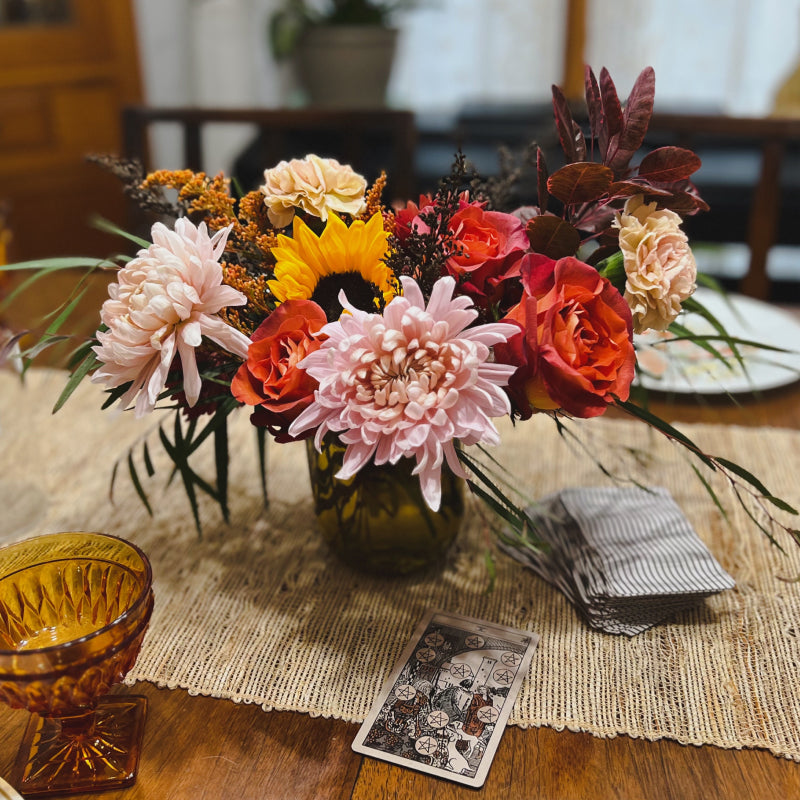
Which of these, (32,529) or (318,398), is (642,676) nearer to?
(318,398)

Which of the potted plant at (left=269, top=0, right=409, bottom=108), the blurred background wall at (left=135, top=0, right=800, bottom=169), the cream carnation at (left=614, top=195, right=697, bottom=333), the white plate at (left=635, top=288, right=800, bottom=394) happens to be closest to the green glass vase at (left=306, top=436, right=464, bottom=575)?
the cream carnation at (left=614, top=195, right=697, bottom=333)

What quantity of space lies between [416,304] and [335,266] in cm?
12

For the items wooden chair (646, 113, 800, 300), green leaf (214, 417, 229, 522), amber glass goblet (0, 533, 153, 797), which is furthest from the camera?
wooden chair (646, 113, 800, 300)

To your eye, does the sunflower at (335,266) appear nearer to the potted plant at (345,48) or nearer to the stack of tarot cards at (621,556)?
the stack of tarot cards at (621,556)

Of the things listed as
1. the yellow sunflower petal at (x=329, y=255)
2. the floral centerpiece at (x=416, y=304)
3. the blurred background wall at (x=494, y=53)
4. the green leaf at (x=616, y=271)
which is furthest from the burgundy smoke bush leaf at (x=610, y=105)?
the blurred background wall at (x=494, y=53)

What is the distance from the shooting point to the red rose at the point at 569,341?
596 millimetres

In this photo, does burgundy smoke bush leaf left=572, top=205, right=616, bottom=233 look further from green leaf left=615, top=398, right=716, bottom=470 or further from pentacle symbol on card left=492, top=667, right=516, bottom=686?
pentacle symbol on card left=492, top=667, right=516, bottom=686

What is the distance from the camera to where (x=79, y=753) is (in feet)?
1.97

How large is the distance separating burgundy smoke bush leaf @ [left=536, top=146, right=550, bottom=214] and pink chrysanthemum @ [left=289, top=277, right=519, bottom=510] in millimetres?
161

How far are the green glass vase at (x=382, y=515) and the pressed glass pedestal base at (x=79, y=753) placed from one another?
9.5 inches

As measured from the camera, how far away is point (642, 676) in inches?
26.5

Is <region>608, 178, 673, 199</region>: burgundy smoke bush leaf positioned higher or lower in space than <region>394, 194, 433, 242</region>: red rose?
higher

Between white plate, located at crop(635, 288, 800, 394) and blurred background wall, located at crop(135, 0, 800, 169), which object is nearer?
white plate, located at crop(635, 288, 800, 394)

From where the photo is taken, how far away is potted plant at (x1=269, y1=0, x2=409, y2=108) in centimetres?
313
